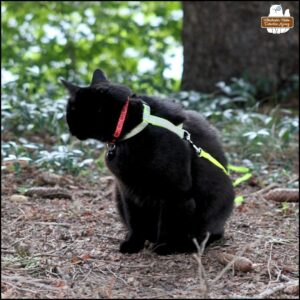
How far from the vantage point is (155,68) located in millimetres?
7152

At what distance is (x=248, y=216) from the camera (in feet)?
13.6

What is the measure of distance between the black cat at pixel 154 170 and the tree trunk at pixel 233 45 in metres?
3.14

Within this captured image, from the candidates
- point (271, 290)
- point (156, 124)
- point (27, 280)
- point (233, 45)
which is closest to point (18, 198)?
point (156, 124)

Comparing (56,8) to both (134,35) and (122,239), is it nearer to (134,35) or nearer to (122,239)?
(134,35)

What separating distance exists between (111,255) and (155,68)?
161 inches

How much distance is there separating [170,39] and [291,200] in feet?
12.5

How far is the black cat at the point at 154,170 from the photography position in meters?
3.24

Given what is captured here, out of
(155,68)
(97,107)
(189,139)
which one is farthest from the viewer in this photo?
(155,68)

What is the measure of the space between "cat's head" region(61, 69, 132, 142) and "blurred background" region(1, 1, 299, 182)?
4.32ft

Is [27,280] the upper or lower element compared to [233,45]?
lower

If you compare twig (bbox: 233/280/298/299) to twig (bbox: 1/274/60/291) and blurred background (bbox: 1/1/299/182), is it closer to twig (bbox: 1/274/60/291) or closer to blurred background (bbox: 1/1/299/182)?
twig (bbox: 1/274/60/291)

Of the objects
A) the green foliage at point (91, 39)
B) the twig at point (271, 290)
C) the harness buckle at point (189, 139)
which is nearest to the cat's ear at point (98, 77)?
the harness buckle at point (189, 139)

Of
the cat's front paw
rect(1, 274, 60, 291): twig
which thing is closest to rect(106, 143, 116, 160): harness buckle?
the cat's front paw

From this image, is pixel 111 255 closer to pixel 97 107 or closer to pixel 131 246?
pixel 131 246
